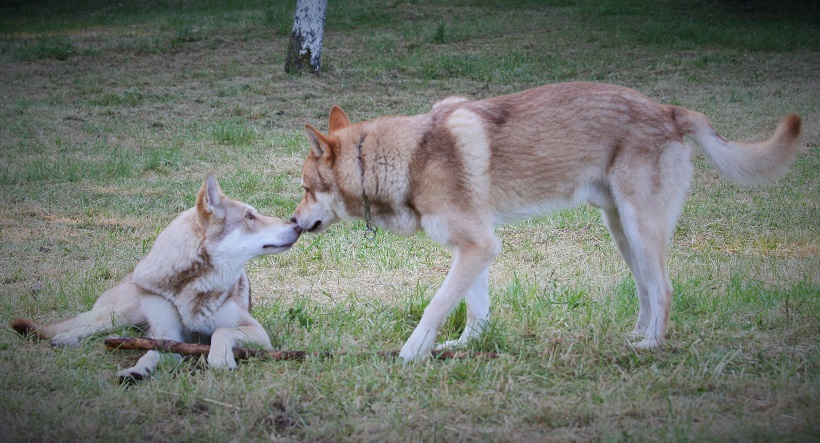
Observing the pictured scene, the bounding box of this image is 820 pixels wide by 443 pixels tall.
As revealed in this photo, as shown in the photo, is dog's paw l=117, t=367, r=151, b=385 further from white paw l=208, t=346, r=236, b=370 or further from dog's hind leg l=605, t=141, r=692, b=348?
dog's hind leg l=605, t=141, r=692, b=348

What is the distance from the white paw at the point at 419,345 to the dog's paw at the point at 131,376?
54.2 inches

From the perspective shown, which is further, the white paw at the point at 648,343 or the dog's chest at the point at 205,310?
the dog's chest at the point at 205,310

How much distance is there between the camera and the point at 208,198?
4.61 m

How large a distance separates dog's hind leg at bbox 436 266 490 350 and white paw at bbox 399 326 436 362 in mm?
322

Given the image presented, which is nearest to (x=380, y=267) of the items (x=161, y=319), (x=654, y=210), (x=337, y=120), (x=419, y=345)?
(x=337, y=120)

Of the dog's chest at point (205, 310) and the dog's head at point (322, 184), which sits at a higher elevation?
the dog's head at point (322, 184)

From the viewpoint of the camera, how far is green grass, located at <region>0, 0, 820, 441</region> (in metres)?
3.62

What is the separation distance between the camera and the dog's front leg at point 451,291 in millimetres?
4324

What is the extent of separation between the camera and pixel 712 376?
3889 millimetres

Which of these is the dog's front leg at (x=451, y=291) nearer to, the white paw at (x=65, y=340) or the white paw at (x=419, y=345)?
the white paw at (x=419, y=345)

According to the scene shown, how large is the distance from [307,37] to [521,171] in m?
9.81

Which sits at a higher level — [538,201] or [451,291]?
[538,201]

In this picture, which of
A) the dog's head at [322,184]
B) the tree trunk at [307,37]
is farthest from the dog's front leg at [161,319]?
the tree trunk at [307,37]

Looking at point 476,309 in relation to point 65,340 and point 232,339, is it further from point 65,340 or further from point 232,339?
point 65,340
